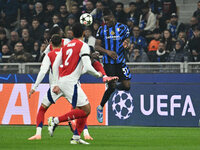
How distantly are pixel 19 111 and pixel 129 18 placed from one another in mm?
5296

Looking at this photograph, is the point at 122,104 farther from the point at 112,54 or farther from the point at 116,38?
the point at 112,54

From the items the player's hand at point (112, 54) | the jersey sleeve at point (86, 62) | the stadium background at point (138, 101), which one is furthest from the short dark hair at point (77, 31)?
the stadium background at point (138, 101)

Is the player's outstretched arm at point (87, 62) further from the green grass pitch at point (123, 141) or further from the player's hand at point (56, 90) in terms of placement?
the green grass pitch at point (123, 141)

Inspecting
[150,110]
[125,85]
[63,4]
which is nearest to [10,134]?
[125,85]

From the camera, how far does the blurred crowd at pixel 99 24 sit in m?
17.0

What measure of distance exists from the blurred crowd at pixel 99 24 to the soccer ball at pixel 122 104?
1664 millimetres

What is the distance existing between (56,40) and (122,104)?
5.09 metres

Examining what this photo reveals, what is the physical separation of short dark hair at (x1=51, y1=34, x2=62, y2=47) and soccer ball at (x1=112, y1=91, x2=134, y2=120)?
4.97 m

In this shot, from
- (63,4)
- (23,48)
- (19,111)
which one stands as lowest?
(19,111)

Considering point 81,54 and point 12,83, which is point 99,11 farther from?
point 81,54

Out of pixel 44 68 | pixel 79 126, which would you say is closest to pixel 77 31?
pixel 44 68

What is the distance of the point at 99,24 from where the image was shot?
18.9 m

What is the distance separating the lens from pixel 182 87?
1512 cm

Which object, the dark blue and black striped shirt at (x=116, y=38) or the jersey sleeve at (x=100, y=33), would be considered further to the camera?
the jersey sleeve at (x=100, y=33)
